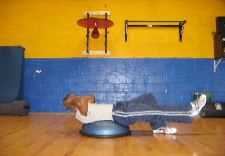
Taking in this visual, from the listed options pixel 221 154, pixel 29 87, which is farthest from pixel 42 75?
pixel 221 154

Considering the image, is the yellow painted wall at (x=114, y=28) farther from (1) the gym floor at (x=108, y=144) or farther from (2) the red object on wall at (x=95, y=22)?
(1) the gym floor at (x=108, y=144)

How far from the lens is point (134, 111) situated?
358cm

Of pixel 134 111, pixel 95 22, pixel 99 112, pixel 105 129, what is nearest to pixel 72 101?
pixel 99 112

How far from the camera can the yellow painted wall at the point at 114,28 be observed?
23.5 ft

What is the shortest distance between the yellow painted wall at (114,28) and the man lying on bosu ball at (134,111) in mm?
3453

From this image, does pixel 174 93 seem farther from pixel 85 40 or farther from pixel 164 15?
pixel 85 40

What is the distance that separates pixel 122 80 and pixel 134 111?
3.49 m

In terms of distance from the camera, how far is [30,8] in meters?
7.36

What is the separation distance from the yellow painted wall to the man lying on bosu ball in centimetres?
345

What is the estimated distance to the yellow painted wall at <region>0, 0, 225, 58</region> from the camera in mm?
7160

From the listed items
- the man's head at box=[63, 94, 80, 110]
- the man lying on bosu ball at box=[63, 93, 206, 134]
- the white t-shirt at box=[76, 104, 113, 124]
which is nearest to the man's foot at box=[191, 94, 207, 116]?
the man lying on bosu ball at box=[63, 93, 206, 134]

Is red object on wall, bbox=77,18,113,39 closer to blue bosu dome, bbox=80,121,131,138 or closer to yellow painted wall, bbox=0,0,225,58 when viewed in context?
yellow painted wall, bbox=0,0,225,58

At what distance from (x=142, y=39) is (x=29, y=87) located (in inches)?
107

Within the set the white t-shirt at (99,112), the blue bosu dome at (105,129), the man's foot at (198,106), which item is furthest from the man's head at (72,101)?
the man's foot at (198,106)
